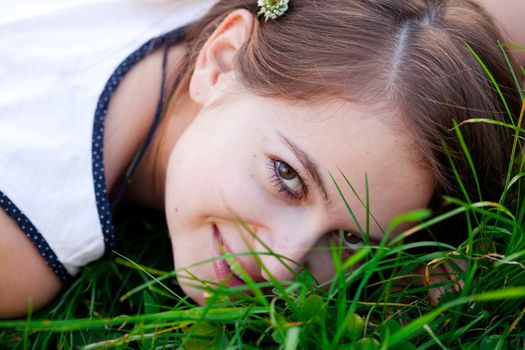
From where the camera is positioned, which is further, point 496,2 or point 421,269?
point 496,2

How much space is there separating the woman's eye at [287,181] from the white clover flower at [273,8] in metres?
0.47

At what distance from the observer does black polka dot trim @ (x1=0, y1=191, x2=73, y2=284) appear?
161 cm

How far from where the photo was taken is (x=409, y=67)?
152 cm

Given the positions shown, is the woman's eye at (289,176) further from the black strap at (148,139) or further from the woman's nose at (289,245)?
the black strap at (148,139)

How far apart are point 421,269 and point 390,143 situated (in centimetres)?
35

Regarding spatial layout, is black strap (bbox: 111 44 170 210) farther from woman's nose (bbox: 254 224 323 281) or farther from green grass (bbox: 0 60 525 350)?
woman's nose (bbox: 254 224 323 281)

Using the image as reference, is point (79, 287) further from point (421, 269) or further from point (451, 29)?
point (451, 29)

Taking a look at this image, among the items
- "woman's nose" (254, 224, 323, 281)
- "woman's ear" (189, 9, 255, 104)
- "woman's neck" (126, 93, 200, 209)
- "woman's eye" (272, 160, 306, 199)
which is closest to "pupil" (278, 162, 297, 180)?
"woman's eye" (272, 160, 306, 199)

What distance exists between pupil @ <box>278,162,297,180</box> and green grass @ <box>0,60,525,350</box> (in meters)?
0.14

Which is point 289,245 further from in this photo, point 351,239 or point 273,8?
point 273,8

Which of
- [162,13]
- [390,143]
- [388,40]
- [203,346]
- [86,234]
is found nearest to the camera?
[203,346]

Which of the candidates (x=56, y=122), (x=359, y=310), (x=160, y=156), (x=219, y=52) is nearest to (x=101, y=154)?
(x=56, y=122)

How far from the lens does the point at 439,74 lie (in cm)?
153

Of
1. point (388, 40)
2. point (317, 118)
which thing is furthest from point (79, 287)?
point (388, 40)
